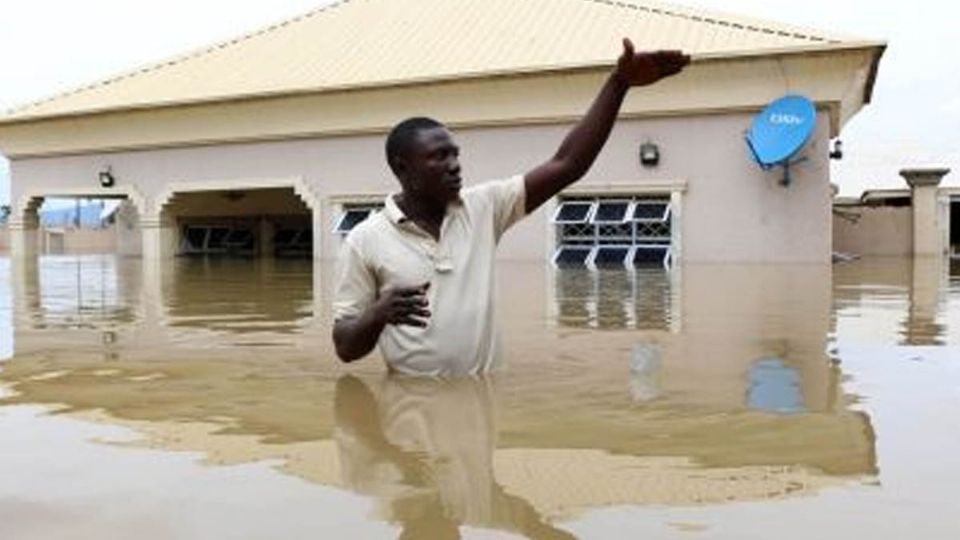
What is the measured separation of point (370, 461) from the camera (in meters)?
3.13

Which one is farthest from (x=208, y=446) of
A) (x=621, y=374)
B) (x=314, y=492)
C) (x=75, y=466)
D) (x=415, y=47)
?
(x=415, y=47)

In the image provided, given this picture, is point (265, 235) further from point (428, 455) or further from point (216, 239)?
point (428, 455)

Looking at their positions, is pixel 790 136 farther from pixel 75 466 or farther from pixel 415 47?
pixel 75 466

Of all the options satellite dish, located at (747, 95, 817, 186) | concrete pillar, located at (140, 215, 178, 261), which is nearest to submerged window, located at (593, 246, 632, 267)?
satellite dish, located at (747, 95, 817, 186)

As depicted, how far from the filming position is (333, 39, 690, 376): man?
433 cm

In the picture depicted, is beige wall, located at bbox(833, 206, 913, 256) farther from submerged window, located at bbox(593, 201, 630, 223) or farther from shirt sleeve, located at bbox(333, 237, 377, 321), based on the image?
shirt sleeve, located at bbox(333, 237, 377, 321)

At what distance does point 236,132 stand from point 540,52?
6399 millimetres

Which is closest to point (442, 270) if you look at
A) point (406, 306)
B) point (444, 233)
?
point (444, 233)

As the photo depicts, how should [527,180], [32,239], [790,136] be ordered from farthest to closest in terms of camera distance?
[32,239]
[790,136]
[527,180]

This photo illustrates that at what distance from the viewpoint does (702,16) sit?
62.9 feet

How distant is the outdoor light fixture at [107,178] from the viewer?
909 inches

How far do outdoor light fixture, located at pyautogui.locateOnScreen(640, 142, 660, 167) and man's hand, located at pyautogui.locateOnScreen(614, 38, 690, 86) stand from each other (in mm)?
13505

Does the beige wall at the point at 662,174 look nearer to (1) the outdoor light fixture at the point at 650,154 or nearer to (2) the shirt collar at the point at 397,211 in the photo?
(1) the outdoor light fixture at the point at 650,154

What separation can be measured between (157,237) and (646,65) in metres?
20.0
